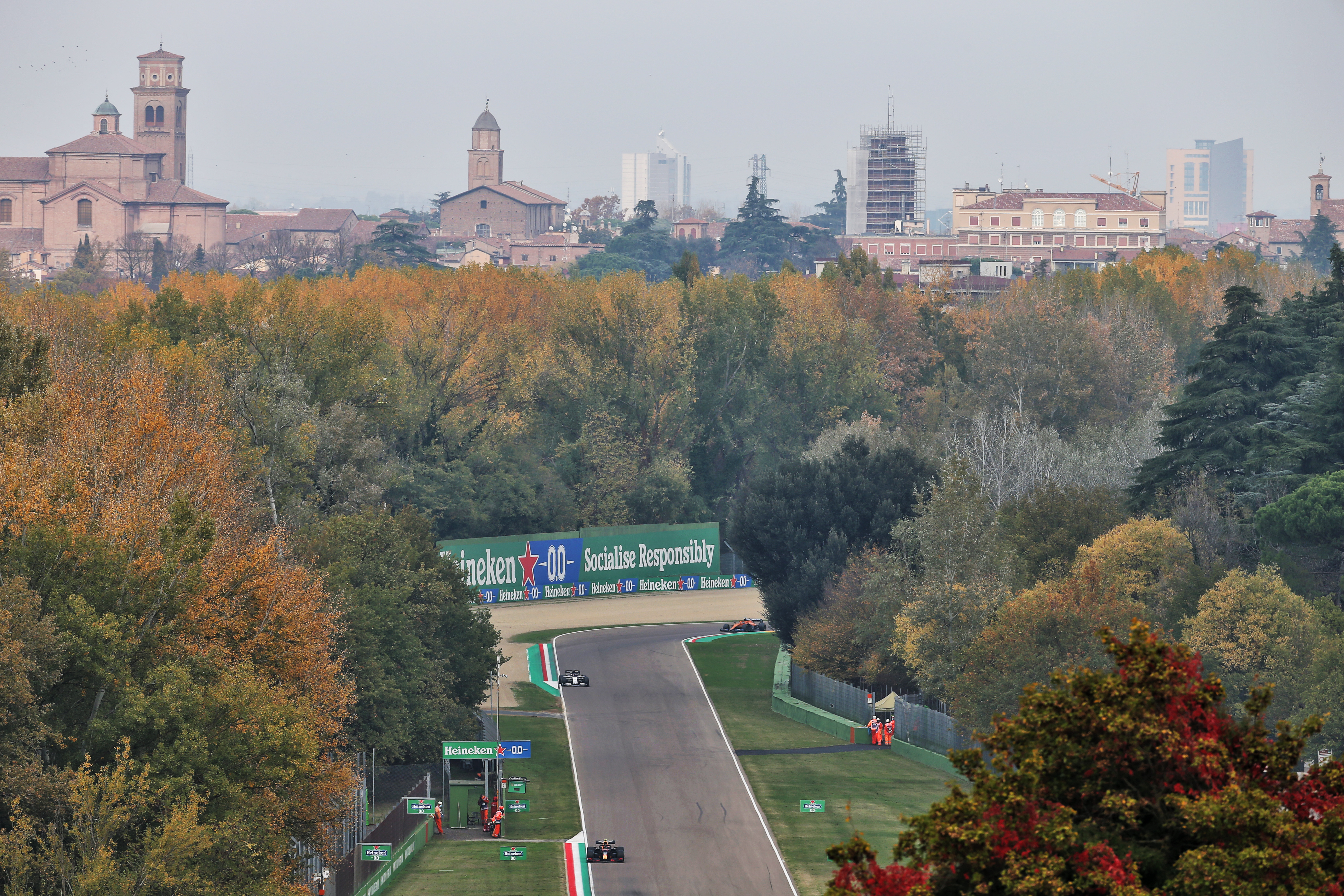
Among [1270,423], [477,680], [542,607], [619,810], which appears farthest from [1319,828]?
[542,607]

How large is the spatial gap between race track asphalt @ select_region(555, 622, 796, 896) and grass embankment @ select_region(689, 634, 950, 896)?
58 centimetres

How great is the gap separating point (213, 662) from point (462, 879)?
27.9 feet

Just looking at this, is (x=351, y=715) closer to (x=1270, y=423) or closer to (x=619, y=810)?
(x=619, y=810)

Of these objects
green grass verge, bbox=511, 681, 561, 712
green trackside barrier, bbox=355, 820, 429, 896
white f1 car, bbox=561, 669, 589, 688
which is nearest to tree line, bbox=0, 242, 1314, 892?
green trackside barrier, bbox=355, 820, 429, 896

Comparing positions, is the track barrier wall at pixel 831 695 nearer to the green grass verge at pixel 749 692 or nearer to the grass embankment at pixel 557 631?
the green grass verge at pixel 749 692

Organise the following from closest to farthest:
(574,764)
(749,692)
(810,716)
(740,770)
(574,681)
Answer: (740,770)
(574,764)
(810,716)
(574,681)
(749,692)

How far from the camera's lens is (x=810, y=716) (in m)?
54.7

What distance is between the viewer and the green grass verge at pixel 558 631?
224 ft

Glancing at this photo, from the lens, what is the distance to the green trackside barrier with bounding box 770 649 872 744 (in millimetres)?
51406

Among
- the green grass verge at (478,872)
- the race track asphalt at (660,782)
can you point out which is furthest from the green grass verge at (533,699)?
the green grass verge at (478,872)

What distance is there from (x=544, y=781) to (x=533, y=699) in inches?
469

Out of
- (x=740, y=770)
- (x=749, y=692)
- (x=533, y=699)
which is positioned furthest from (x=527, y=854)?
(x=749, y=692)

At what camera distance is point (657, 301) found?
9362 cm

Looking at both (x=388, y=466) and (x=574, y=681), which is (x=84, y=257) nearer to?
(x=388, y=466)
